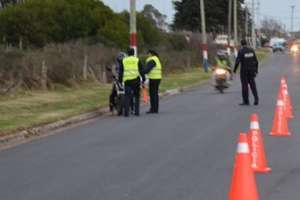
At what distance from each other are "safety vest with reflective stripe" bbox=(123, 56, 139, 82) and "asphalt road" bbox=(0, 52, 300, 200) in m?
2.00

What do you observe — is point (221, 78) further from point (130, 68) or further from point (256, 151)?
point (256, 151)

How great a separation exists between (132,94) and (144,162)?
31.0ft

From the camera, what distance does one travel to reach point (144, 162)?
39.5 feet

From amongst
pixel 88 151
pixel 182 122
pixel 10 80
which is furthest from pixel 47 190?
pixel 10 80

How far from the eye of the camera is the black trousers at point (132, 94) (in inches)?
829

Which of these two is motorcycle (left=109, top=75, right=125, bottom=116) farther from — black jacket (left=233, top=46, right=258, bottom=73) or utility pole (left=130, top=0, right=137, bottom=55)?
utility pole (left=130, top=0, right=137, bottom=55)

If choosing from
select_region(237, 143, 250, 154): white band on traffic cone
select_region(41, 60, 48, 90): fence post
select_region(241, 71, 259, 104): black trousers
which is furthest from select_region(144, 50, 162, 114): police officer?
select_region(237, 143, 250, 154): white band on traffic cone

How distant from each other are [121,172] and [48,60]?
2044 centimetres

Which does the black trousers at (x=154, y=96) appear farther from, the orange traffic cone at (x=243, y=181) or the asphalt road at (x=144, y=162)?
the orange traffic cone at (x=243, y=181)

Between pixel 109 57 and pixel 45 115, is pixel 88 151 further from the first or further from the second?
pixel 109 57

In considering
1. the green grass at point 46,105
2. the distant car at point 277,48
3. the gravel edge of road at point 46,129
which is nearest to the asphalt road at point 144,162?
the gravel edge of road at point 46,129

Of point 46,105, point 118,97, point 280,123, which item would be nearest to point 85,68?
point 46,105

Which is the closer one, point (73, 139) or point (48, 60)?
point (73, 139)

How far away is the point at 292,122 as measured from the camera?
1809cm
